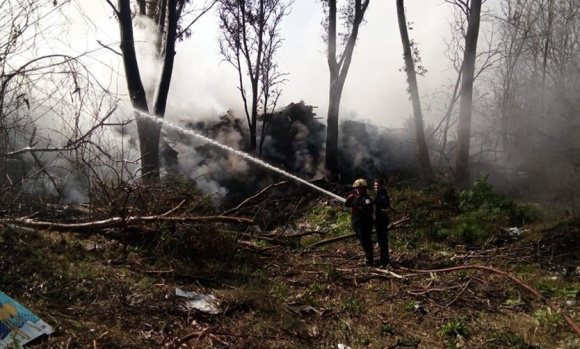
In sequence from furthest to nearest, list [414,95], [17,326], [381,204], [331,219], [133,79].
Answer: [414,95] → [331,219] → [133,79] → [381,204] → [17,326]

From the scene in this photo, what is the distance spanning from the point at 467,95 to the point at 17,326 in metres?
13.2

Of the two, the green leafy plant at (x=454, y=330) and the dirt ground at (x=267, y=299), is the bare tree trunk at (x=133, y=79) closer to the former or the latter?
the dirt ground at (x=267, y=299)

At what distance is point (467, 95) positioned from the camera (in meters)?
13.9

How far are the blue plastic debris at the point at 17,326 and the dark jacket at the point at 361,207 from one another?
16.1 ft

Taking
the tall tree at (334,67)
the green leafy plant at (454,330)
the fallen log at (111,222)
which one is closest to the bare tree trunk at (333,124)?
the tall tree at (334,67)

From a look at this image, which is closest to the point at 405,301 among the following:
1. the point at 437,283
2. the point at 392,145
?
the point at 437,283

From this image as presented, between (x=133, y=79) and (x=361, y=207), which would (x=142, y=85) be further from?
(x=361, y=207)

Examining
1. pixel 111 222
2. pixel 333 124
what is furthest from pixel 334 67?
pixel 111 222

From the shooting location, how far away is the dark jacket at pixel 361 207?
745 centimetres

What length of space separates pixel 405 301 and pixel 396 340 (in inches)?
44.0

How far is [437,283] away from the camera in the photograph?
6469mm

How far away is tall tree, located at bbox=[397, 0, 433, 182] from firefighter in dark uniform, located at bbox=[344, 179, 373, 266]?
7237 mm

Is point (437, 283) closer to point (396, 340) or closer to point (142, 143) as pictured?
point (396, 340)

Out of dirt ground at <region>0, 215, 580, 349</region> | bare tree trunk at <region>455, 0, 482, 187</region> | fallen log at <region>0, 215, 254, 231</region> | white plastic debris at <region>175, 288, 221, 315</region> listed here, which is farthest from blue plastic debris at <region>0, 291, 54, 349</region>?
bare tree trunk at <region>455, 0, 482, 187</region>
